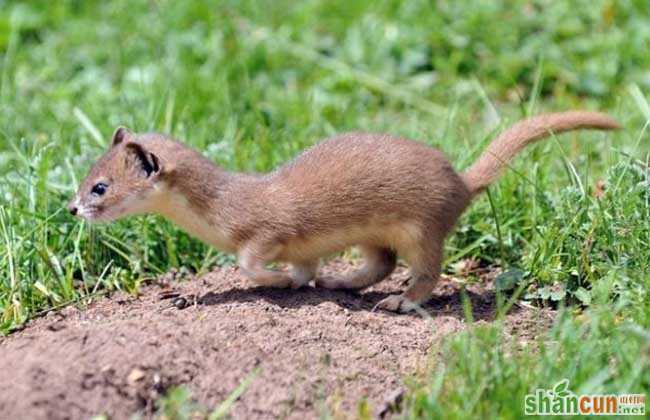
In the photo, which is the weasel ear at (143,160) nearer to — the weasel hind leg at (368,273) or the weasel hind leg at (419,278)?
the weasel hind leg at (368,273)

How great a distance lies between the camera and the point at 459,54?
9312 millimetres

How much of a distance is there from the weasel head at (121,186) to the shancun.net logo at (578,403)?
93.8 inches

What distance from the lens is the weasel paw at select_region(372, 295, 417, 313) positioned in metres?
5.92

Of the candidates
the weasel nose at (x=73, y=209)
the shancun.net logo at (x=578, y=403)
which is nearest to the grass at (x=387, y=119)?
the shancun.net logo at (x=578, y=403)

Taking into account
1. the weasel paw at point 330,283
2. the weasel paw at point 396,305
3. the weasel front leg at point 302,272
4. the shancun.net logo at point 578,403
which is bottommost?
the weasel paw at point 396,305

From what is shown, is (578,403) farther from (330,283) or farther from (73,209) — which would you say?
(73,209)

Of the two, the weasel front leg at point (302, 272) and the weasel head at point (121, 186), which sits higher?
the weasel head at point (121, 186)

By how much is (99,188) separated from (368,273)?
1520 millimetres

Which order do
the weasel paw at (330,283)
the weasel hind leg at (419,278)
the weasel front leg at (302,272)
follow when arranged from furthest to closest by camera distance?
the weasel paw at (330,283), the weasel front leg at (302,272), the weasel hind leg at (419,278)

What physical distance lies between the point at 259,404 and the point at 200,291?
1512mm

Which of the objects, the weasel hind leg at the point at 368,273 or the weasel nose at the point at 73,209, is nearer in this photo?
the weasel nose at the point at 73,209

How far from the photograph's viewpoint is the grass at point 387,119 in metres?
4.88

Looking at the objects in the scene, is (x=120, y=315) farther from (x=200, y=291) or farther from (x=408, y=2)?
(x=408, y=2)

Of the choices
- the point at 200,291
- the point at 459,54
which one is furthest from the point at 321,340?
the point at 459,54
